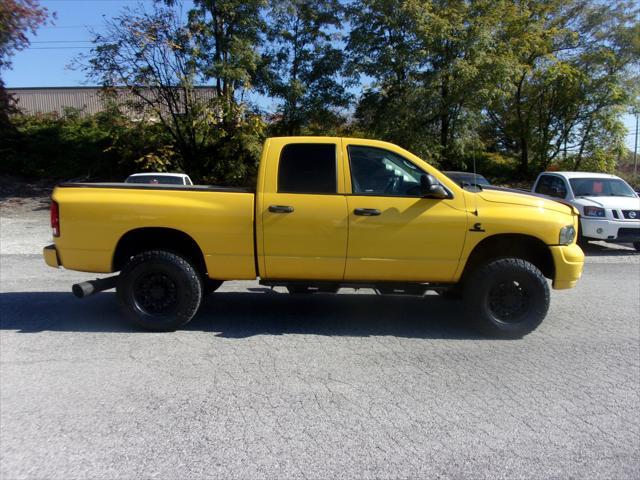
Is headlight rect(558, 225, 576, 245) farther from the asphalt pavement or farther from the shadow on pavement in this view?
the shadow on pavement

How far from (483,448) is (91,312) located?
196 inches

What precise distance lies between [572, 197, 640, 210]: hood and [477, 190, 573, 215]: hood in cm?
679

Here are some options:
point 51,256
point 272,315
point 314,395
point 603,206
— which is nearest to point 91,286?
A: point 51,256

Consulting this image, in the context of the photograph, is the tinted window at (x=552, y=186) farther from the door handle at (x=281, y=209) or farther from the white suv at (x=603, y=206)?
the door handle at (x=281, y=209)

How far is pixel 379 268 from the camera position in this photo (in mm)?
5266

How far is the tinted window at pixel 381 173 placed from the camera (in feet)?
17.4

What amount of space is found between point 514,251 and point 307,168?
257cm

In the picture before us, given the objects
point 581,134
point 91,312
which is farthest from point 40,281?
point 581,134

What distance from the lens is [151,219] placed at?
522 centimetres

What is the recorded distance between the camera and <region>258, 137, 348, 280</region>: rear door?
16.9 feet

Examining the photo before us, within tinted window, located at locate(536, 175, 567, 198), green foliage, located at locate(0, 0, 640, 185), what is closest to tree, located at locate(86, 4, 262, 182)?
green foliage, located at locate(0, 0, 640, 185)

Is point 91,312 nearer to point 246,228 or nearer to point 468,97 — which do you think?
point 246,228

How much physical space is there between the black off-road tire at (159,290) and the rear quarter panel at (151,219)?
0.30 meters

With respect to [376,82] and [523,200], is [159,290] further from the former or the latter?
[376,82]
